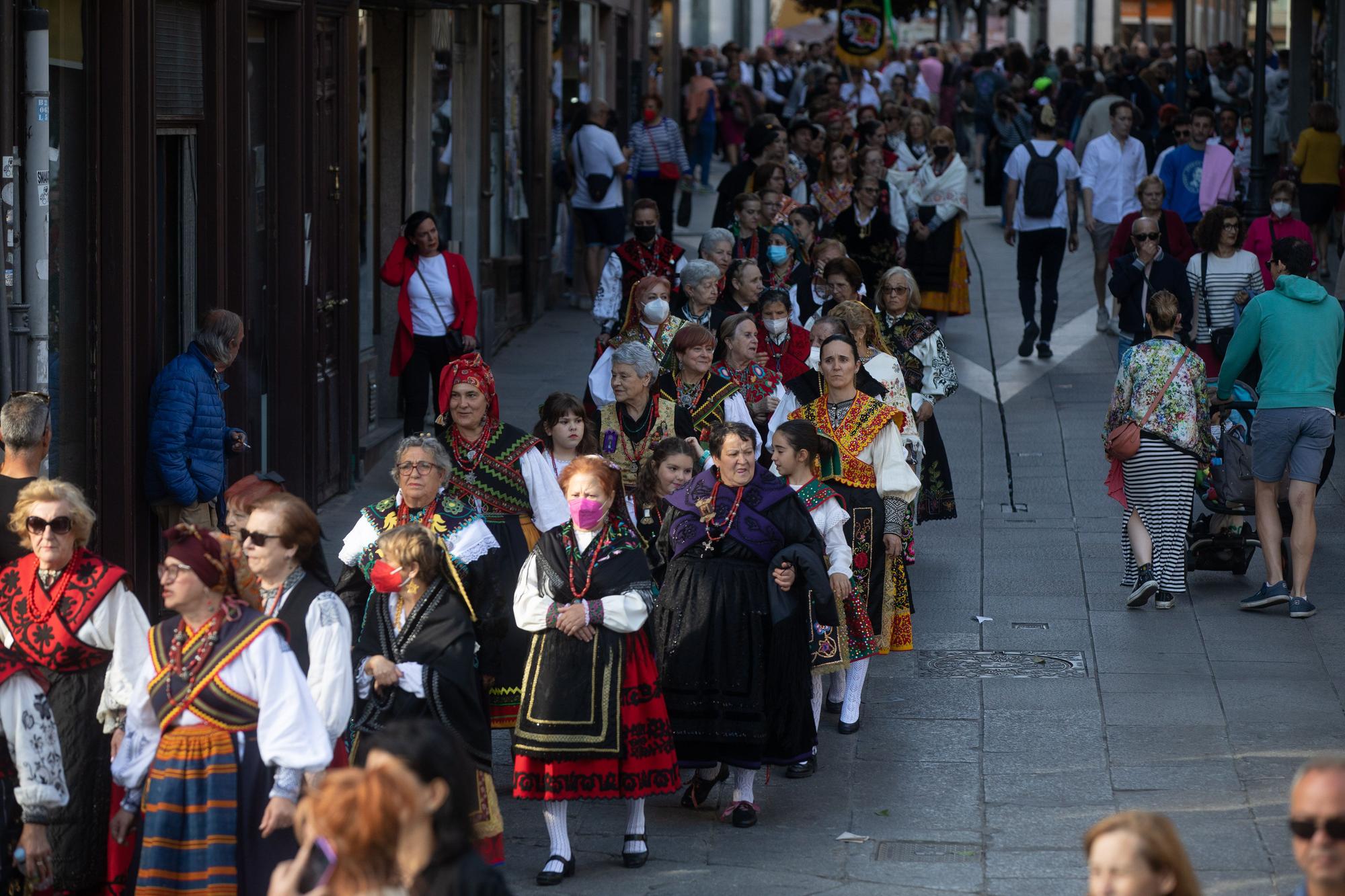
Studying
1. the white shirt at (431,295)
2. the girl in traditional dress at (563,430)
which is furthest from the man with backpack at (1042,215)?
the girl in traditional dress at (563,430)

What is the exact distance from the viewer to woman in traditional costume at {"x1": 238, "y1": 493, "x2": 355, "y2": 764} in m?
5.95

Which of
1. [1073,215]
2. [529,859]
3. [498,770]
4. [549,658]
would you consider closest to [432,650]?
[549,658]

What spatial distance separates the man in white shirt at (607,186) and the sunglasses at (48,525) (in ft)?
44.9

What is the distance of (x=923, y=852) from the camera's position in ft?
24.6

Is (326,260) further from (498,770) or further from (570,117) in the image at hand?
(570,117)

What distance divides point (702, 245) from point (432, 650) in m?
6.97

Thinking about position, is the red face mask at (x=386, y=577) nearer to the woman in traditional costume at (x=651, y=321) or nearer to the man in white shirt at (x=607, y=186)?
the woman in traditional costume at (x=651, y=321)

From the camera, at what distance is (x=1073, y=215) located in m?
18.8

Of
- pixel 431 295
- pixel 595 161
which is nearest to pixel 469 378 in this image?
A: pixel 431 295

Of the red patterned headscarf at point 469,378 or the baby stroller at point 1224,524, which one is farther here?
the baby stroller at point 1224,524

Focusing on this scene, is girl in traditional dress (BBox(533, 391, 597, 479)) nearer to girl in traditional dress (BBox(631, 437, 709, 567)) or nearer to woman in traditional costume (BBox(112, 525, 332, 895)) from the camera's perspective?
girl in traditional dress (BBox(631, 437, 709, 567))

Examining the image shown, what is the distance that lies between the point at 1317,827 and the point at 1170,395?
254 inches

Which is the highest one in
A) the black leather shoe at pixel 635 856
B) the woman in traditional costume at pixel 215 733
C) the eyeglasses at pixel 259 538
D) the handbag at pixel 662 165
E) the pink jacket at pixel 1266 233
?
the handbag at pixel 662 165

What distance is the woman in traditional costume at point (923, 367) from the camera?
11359mm
